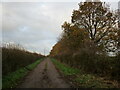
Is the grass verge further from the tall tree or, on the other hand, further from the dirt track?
the tall tree

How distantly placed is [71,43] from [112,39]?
6.49m

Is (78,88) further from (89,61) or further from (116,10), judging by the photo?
(116,10)

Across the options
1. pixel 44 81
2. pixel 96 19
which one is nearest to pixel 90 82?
pixel 44 81

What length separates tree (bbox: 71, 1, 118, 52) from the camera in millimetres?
30688

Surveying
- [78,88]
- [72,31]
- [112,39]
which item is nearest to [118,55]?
[78,88]

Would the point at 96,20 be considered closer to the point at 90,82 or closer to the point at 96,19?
the point at 96,19

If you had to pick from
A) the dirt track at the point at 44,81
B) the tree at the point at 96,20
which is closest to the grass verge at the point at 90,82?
the dirt track at the point at 44,81

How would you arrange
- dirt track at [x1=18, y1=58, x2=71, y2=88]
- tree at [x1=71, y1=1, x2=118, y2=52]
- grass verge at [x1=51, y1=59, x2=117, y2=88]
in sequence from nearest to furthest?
grass verge at [x1=51, y1=59, x2=117, y2=88] < dirt track at [x1=18, y1=58, x2=71, y2=88] < tree at [x1=71, y1=1, x2=118, y2=52]

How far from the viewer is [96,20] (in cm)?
3102

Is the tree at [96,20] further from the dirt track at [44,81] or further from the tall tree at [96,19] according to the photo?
the dirt track at [44,81]

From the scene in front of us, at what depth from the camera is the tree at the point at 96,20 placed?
3069 cm

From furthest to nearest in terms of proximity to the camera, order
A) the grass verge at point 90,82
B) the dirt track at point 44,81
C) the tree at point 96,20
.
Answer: the tree at point 96,20 < the dirt track at point 44,81 < the grass verge at point 90,82

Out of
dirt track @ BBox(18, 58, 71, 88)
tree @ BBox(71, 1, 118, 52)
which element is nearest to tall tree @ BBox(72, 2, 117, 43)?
tree @ BBox(71, 1, 118, 52)

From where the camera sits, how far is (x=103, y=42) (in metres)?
29.4
